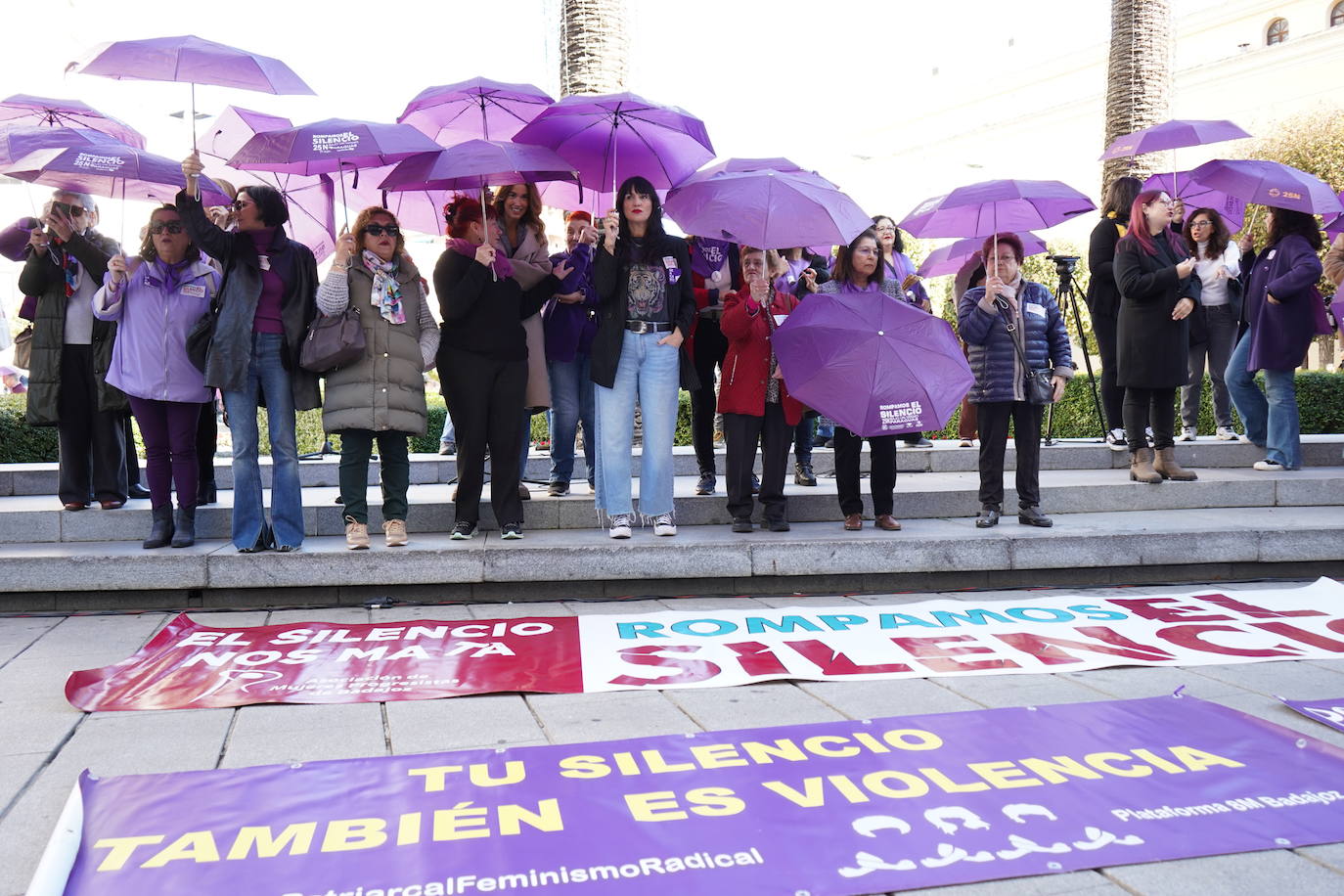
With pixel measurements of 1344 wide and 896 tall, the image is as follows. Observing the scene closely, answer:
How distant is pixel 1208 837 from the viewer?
276cm

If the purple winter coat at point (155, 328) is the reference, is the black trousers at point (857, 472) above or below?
below

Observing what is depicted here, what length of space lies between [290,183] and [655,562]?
365 cm

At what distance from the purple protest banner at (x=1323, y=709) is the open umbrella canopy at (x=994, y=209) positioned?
4435mm

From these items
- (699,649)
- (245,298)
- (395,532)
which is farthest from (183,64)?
(699,649)

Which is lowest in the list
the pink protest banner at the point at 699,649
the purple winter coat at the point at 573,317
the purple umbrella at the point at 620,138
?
the pink protest banner at the point at 699,649

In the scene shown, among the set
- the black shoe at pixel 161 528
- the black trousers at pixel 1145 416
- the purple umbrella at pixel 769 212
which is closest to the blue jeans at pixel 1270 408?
the black trousers at pixel 1145 416

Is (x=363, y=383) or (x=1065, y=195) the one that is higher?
(x=1065, y=195)

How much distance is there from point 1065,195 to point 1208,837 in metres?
5.77

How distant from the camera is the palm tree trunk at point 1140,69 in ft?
40.9

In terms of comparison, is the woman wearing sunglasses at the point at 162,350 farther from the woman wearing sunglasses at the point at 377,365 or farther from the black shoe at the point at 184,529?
the woman wearing sunglasses at the point at 377,365

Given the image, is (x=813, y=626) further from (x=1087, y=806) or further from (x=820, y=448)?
(x=820, y=448)

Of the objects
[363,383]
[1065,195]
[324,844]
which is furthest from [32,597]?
[1065,195]

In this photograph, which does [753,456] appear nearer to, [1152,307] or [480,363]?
[480,363]

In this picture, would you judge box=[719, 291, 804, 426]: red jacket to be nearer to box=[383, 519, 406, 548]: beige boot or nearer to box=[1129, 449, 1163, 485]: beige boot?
box=[383, 519, 406, 548]: beige boot
